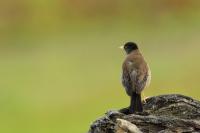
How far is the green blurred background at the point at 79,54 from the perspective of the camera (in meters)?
21.5

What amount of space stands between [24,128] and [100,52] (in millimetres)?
6693

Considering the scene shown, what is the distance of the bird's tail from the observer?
11.5m

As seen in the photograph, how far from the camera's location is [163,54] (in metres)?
25.8

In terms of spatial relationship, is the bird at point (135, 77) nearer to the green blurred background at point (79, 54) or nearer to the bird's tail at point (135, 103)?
the bird's tail at point (135, 103)

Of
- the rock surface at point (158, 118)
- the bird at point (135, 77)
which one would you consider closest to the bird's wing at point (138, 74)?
the bird at point (135, 77)

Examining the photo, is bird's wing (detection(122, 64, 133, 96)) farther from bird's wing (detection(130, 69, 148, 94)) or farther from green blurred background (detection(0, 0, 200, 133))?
green blurred background (detection(0, 0, 200, 133))

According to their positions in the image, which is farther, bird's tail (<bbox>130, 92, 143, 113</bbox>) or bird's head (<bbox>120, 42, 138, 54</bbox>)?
bird's head (<bbox>120, 42, 138, 54</bbox>)

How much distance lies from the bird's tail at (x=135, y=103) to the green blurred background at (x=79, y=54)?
719cm

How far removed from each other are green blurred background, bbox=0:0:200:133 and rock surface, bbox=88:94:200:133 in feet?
26.8

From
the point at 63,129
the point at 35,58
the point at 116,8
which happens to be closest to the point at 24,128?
the point at 63,129

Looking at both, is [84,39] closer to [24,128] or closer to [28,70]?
[28,70]

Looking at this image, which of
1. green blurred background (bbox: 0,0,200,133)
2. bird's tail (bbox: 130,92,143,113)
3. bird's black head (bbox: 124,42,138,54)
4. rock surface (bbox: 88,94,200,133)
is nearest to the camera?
rock surface (bbox: 88,94,200,133)

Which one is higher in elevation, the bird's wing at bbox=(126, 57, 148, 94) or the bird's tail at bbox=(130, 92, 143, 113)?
the bird's wing at bbox=(126, 57, 148, 94)

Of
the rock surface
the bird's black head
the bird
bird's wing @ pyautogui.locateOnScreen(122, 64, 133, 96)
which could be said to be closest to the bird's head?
the bird's black head
